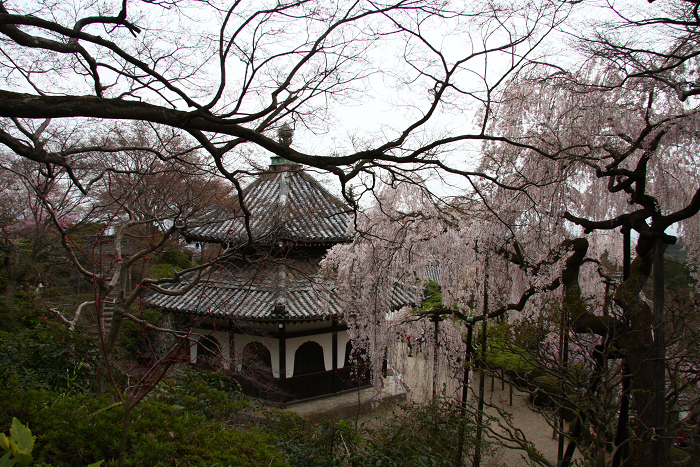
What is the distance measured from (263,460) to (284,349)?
7780mm

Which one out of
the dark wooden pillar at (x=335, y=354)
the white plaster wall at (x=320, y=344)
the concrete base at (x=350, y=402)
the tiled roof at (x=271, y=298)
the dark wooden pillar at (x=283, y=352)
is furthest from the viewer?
the dark wooden pillar at (x=335, y=354)

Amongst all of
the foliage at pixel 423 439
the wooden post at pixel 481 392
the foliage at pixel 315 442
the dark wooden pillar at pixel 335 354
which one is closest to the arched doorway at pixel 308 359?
the dark wooden pillar at pixel 335 354

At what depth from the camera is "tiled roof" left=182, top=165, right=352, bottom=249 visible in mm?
10080

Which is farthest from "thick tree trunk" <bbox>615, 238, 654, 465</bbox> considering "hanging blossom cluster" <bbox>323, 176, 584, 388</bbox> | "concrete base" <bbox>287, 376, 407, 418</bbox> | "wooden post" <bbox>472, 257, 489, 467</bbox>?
"concrete base" <bbox>287, 376, 407, 418</bbox>

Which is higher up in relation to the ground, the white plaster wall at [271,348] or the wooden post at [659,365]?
the wooden post at [659,365]

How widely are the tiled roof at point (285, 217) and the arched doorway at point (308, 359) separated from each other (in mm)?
2926

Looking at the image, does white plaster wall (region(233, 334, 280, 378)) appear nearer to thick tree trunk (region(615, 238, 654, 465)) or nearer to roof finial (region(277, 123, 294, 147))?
roof finial (region(277, 123, 294, 147))

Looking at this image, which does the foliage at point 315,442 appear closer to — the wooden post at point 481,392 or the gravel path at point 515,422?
the wooden post at point 481,392

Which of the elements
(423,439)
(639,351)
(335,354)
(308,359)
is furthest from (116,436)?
(335,354)

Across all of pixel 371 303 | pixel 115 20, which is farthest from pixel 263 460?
pixel 371 303

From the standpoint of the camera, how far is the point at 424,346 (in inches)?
360

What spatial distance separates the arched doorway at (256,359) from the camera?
9983 millimetres

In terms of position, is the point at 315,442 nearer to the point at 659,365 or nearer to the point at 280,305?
the point at 659,365

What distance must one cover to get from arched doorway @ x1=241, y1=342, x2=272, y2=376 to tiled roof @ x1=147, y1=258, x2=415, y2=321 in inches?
50.4
